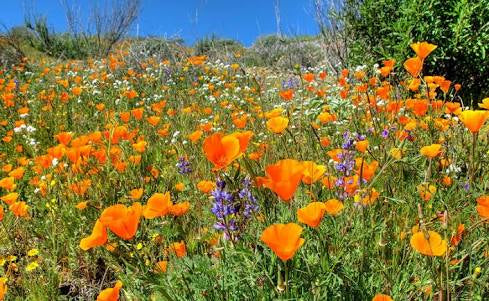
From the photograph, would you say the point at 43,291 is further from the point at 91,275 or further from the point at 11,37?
the point at 11,37

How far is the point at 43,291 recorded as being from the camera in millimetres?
2340

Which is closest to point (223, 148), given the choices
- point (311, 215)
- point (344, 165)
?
point (311, 215)

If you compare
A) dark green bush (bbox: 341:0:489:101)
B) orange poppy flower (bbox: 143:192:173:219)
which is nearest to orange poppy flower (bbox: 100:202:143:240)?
orange poppy flower (bbox: 143:192:173:219)

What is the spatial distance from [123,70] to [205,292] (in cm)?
790

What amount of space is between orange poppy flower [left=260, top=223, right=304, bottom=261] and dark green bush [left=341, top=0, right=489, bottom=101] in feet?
13.5

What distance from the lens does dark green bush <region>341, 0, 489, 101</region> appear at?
16.1 ft

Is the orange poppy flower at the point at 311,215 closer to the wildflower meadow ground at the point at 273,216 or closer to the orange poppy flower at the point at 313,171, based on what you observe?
the wildflower meadow ground at the point at 273,216

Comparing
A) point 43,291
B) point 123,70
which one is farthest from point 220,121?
point 123,70

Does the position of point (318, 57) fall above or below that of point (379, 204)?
above

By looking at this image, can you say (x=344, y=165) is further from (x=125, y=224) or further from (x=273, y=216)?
(x=125, y=224)

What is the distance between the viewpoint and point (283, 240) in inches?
45.6

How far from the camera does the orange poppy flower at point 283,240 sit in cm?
113

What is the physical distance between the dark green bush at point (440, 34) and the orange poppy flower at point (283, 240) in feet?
13.5

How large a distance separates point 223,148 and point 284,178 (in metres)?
0.22
